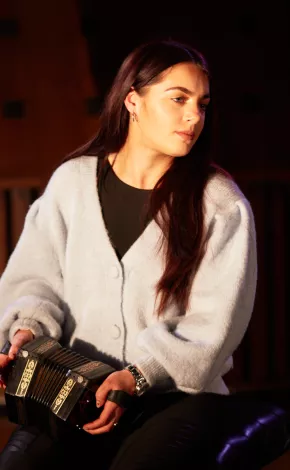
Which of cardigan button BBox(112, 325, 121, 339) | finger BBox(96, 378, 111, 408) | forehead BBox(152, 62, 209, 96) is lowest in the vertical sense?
finger BBox(96, 378, 111, 408)

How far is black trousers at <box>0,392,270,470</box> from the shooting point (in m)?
1.75

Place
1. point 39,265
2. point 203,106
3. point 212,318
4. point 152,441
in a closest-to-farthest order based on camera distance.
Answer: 1. point 152,441
2. point 212,318
3. point 203,106
4. point 39,265

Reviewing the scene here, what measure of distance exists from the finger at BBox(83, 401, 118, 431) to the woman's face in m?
0.61

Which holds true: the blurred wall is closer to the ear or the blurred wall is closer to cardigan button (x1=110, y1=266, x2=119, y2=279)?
the ear

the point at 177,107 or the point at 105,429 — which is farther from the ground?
the point at 177,107

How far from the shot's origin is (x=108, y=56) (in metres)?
3.24

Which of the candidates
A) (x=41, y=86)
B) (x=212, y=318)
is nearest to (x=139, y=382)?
(x=212, y=318)

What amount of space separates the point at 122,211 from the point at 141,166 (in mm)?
120

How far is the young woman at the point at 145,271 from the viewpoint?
6.11 ft

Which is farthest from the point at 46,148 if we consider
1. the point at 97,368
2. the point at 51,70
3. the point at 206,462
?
the point at 206,462

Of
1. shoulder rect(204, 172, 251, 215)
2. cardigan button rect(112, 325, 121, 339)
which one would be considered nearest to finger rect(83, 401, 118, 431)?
cardigan button rect(112, 325, 121, 339)

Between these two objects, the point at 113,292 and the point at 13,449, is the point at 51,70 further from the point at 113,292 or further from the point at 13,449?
the point at 13,449

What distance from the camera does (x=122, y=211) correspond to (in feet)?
6.99

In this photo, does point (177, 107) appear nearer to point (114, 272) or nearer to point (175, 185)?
point (175, 185)
